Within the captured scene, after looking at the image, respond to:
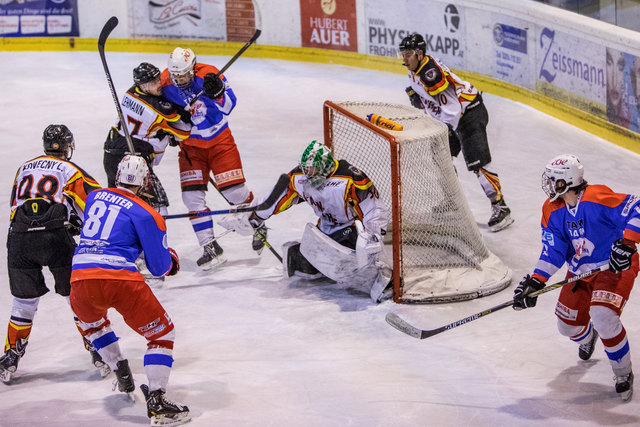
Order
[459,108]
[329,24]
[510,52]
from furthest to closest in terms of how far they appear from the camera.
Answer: [329,24] < [510,52] < [459,108]

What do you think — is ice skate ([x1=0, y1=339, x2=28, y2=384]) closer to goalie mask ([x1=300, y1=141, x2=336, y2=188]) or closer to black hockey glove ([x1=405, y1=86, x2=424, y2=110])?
goalie mask ([x1=300, y1=141, x2=336, y2=188])

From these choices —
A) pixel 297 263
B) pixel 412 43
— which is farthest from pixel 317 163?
pixel 412 43

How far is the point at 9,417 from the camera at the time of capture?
13.8 ft

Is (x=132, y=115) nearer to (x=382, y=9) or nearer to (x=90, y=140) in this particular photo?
(x=90, y=140)

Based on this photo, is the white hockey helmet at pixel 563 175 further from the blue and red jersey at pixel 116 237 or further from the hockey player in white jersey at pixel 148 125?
the hockey player in white jersey at pixel 148 125

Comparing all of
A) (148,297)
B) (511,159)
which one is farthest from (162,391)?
(511,159)

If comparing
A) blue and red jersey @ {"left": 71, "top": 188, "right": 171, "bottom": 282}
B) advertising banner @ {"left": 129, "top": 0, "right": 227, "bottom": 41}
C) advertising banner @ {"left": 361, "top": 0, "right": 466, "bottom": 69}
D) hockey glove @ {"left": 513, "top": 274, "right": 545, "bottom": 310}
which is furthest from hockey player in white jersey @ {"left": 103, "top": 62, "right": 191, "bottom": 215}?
advertising banner @ {"left": 129, "top": 0, "right": 227, "bottom": 41}

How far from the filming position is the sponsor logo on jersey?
4.03 m

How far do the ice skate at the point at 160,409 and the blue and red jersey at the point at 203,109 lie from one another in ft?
7.85

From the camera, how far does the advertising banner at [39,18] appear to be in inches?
439

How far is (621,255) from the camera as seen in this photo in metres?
3.89

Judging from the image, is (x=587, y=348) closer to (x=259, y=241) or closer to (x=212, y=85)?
(x=259, y=241)

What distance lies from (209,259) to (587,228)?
8.95 ft

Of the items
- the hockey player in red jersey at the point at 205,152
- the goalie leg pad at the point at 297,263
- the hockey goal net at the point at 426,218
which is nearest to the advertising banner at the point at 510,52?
the hockey goal net at the point at 426,218
